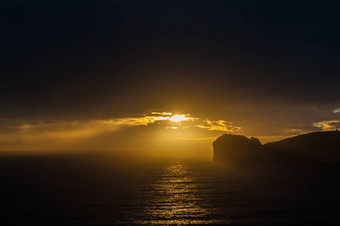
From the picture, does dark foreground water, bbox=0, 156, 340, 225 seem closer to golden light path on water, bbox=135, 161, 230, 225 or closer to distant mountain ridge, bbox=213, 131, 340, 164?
golden light path on water, bbox=135, 161, 230, 225

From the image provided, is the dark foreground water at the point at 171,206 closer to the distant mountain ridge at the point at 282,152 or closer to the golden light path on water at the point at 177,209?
the golden light path on water at the point at 177,209

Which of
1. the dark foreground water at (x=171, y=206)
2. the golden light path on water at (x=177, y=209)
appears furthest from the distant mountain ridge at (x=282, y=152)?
the golden light path on water at (x=177, y=209)

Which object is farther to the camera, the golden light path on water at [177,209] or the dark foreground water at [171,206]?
the dark foreground water at [171,206]

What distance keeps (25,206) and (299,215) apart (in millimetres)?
52276

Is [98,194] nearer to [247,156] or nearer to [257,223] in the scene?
[257,223]

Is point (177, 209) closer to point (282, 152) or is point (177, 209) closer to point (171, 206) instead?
point (171, 206)

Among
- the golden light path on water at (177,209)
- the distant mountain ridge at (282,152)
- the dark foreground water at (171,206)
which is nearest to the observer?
the golden light path on water at (177,209)

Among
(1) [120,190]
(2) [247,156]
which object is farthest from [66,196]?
(2) [247,156]

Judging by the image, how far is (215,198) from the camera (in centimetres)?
5191

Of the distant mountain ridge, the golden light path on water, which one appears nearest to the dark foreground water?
the golden light path on water

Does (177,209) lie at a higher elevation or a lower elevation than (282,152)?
higher

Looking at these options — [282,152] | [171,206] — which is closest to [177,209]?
[171,206]

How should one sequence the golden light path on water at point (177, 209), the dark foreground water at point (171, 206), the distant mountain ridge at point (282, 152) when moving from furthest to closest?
the distant mountain ridge at point (282, 152) → the dark foreground water at point (171, 206) → the golden light path on water at point (177, 209)

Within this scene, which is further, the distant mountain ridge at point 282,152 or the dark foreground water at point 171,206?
the distant mountain ridge at point 282,152
